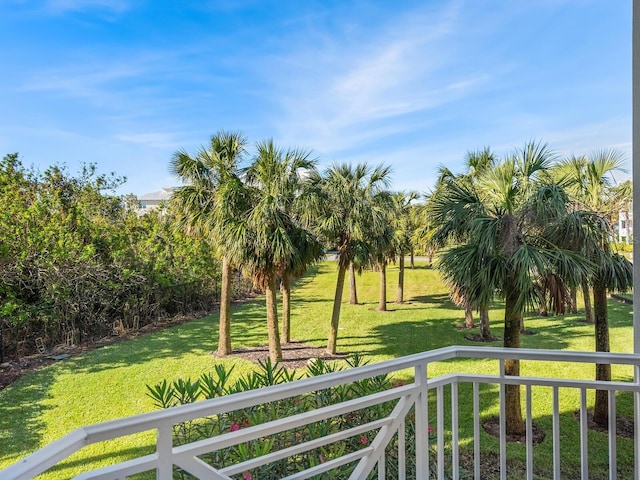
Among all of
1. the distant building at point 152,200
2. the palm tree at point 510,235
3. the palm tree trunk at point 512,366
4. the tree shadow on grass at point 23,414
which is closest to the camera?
the palm tree at point 510,235

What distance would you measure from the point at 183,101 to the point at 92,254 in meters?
3.73

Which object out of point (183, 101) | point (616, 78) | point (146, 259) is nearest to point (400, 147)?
point (616, 78)

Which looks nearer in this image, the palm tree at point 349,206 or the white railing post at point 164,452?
the white railing post at point 164,452

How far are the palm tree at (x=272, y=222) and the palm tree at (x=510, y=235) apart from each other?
2431 millimetres

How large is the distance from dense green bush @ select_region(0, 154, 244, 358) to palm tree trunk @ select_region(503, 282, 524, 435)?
20.6 ft

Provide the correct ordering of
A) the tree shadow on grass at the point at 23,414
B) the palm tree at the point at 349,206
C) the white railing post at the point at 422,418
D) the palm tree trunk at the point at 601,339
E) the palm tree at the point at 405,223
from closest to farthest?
the white railing post at the point at 422,418 < the tree shadow on grass at the point at 23,414 < the palm tree trunk at the point at 601,339 < the palm tree at the point at 349,206 < the palm tree at the point at 405,223

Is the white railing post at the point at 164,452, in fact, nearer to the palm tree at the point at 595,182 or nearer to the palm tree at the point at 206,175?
the palm tree at the point at 595,182

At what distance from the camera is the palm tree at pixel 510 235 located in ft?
11.3

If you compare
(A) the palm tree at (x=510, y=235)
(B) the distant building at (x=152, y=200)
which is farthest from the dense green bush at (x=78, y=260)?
(A) the palm tree at (x=510, y=235)

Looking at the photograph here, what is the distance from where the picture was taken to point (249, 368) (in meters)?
5.82

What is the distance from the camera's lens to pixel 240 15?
5.87 metres

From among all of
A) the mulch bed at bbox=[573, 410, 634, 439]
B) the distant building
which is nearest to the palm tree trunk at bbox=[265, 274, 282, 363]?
the distant building

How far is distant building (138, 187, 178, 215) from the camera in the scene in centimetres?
828

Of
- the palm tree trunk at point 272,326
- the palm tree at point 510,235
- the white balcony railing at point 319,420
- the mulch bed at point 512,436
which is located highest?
the palm tree at point 510,235
